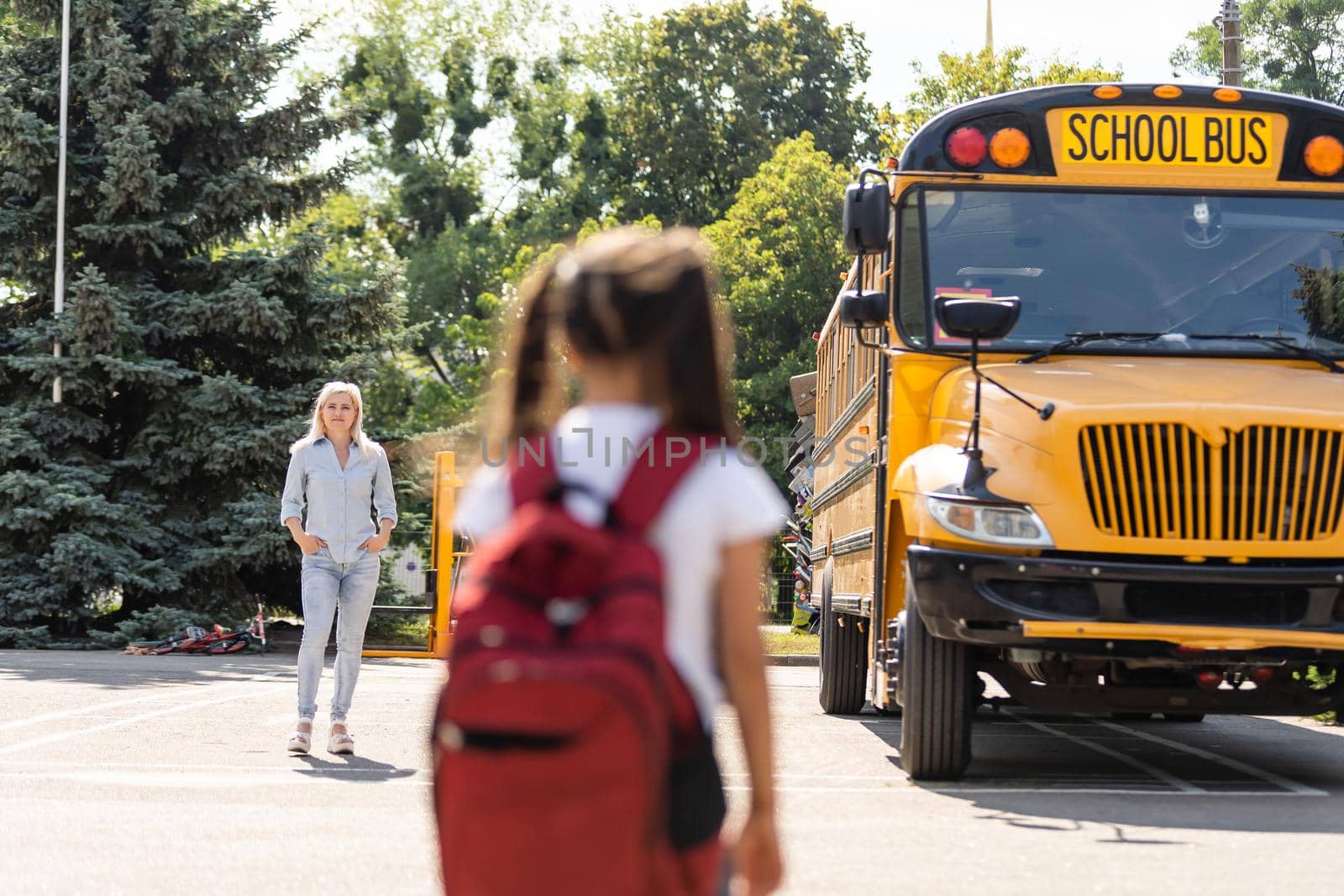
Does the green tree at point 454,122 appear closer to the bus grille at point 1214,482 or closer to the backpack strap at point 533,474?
the bus grille at point 1214,482

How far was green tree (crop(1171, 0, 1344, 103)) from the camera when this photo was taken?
50219mm

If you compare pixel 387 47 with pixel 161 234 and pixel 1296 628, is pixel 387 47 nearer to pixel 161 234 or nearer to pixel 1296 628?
pixel 161 234

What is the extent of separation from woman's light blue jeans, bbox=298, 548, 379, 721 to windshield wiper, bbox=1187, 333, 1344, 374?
4197 mm

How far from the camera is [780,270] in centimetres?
4131

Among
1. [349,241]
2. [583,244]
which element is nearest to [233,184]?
[583,244]

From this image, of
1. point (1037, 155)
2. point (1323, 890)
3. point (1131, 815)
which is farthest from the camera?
point (1037, 155)

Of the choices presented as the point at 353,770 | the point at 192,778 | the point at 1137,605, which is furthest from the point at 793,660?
the point at 1137,605

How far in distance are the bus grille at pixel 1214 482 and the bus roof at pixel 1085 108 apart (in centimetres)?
176

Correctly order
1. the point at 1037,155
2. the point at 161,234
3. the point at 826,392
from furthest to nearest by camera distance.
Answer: the point at 161,234 → the point at 826,392 → the point at 1037,155

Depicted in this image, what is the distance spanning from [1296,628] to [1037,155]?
8.27 ft

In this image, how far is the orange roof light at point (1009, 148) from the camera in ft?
26.7

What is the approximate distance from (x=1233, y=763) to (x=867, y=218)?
345 cm

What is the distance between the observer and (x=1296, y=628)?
270 inches

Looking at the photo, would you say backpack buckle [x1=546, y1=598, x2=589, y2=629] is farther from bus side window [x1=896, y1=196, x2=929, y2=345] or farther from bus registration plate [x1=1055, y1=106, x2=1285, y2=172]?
bus registration plate [x1=1055, y1=106, x2=1285, y2=172]
